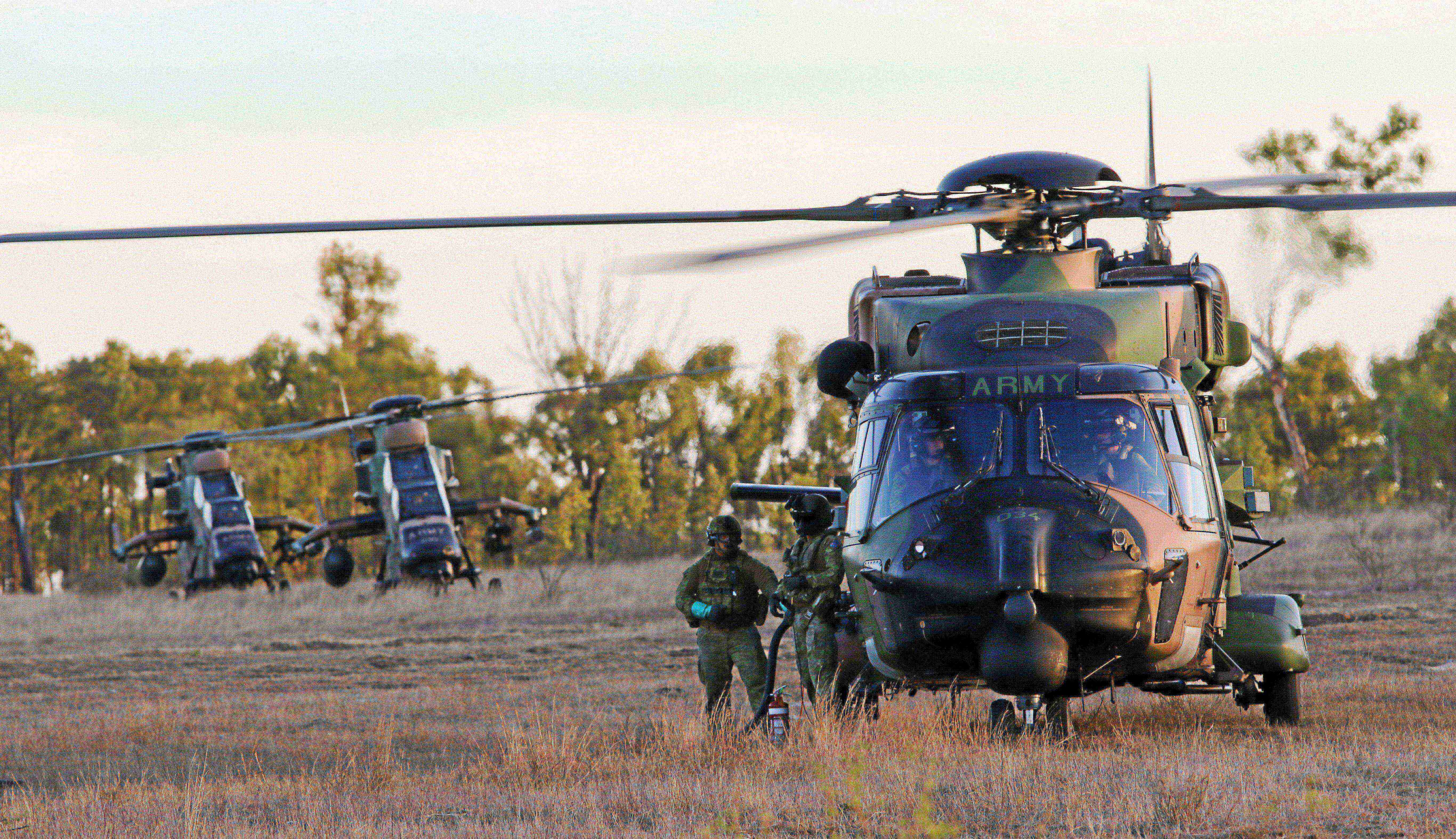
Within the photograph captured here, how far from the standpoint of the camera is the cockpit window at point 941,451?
904cm

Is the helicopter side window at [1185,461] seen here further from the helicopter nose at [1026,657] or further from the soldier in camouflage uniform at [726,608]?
the soldier in camouflage uniform at [726,608]

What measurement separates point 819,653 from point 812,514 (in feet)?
A: 3.36

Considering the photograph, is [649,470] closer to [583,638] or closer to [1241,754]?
[583,638]

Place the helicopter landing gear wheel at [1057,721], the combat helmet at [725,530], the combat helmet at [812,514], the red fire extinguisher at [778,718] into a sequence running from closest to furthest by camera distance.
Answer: the helicopter landing gear wheel at [1057,721], the red fire extinguisher at [778,718], the combat helmet at [812,514], the combat helmet at [725,530]

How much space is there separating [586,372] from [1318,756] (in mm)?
40313

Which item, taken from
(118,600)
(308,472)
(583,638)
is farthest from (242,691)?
(308,472)

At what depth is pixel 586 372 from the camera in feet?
159

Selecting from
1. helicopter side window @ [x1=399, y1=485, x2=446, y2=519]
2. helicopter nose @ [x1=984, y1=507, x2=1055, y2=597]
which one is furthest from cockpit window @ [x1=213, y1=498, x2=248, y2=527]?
helicopter nose @ [x1=984, y1=507, x2=1055, y2=597]

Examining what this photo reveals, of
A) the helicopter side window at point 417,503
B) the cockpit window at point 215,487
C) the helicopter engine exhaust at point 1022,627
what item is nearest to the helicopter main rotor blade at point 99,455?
the cockpit window at point 215,487

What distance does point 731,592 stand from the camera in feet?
38.3

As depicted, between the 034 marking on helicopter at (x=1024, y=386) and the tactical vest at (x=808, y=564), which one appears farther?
the tactical vest at (x=808, y=564)

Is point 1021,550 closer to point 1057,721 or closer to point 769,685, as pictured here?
point 1057,721

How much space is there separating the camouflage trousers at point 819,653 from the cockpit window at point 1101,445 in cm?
297

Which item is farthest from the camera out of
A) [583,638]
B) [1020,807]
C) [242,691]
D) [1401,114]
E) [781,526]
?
[781,526]
